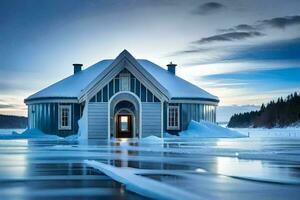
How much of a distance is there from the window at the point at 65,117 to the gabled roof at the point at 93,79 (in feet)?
3.09

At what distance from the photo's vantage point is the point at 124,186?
322 inches

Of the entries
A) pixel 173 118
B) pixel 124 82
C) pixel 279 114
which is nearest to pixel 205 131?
pixel 173 118

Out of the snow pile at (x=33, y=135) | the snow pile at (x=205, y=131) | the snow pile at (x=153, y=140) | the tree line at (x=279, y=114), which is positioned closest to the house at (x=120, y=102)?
the snow pile at (x=33, y=135)

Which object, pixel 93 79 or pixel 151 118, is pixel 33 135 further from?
pixel 151 118

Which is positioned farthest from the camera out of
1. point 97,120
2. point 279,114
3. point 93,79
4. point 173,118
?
point 279,114

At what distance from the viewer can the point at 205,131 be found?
142 feet

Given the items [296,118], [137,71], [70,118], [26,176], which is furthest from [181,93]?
[296,118]

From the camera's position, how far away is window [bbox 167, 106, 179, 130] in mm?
42812

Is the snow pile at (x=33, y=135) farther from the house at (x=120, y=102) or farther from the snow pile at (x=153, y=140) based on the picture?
the snow pile at (x=153, y=140)

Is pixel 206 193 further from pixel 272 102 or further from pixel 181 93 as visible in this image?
pixel 272 102

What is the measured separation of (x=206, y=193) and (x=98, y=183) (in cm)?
213

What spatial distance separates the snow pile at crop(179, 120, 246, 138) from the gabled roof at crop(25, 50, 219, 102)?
2.29 m

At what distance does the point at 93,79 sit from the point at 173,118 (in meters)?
7.55

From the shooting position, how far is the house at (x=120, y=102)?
124 feet
